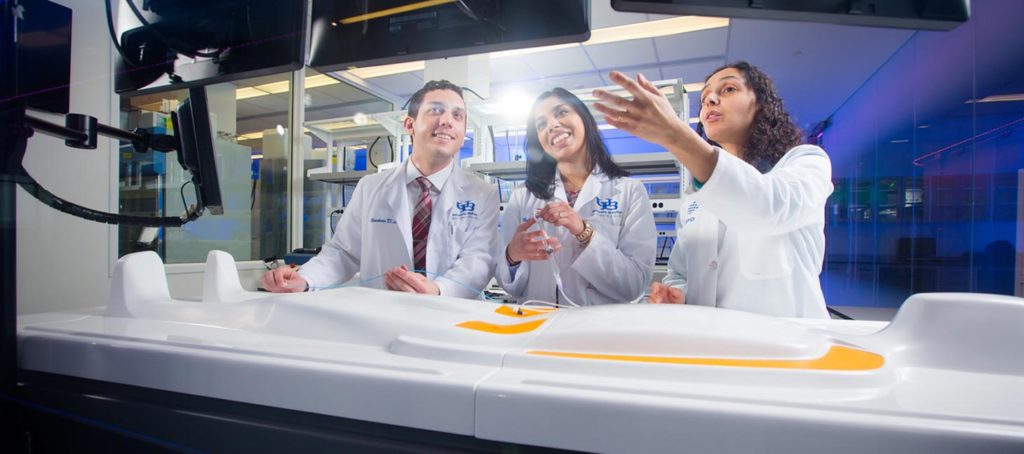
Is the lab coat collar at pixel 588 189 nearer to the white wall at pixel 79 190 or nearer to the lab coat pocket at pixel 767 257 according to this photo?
the lab coat pocket at pixel 767 257

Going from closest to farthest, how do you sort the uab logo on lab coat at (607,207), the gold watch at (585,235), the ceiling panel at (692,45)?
1. the gold watch at (585,235)
2. the uab logo on lab coat at (607,207)
3. the ceiling panel at (692,45)

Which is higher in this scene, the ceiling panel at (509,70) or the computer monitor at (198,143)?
the ceiling panel at (509,70)

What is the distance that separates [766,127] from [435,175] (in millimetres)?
1055

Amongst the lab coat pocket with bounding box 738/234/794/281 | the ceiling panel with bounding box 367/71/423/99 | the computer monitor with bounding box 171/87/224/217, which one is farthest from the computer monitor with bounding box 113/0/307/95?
the ceiling panel with bounding box 367/71/423/99

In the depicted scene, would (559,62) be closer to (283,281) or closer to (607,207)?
(607,207)

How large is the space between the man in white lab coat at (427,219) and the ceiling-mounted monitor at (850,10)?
0.97 m

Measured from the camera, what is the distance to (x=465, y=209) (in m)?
1.69

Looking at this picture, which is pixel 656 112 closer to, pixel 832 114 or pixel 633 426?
pixel 633 426

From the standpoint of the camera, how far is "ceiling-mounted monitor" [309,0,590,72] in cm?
96

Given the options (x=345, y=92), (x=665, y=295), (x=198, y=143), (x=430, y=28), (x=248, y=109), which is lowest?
(x=665, y=295)

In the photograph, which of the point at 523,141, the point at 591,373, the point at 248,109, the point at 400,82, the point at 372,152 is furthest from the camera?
the point at 400,82

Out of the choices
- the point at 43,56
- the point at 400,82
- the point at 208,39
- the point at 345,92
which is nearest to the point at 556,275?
the point at 208,39

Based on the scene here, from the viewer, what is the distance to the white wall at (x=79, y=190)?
1.27 metres

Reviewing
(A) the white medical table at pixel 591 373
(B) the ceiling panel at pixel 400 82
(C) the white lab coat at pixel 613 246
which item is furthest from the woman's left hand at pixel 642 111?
(B) the ceiling panel at pixel 400 82
